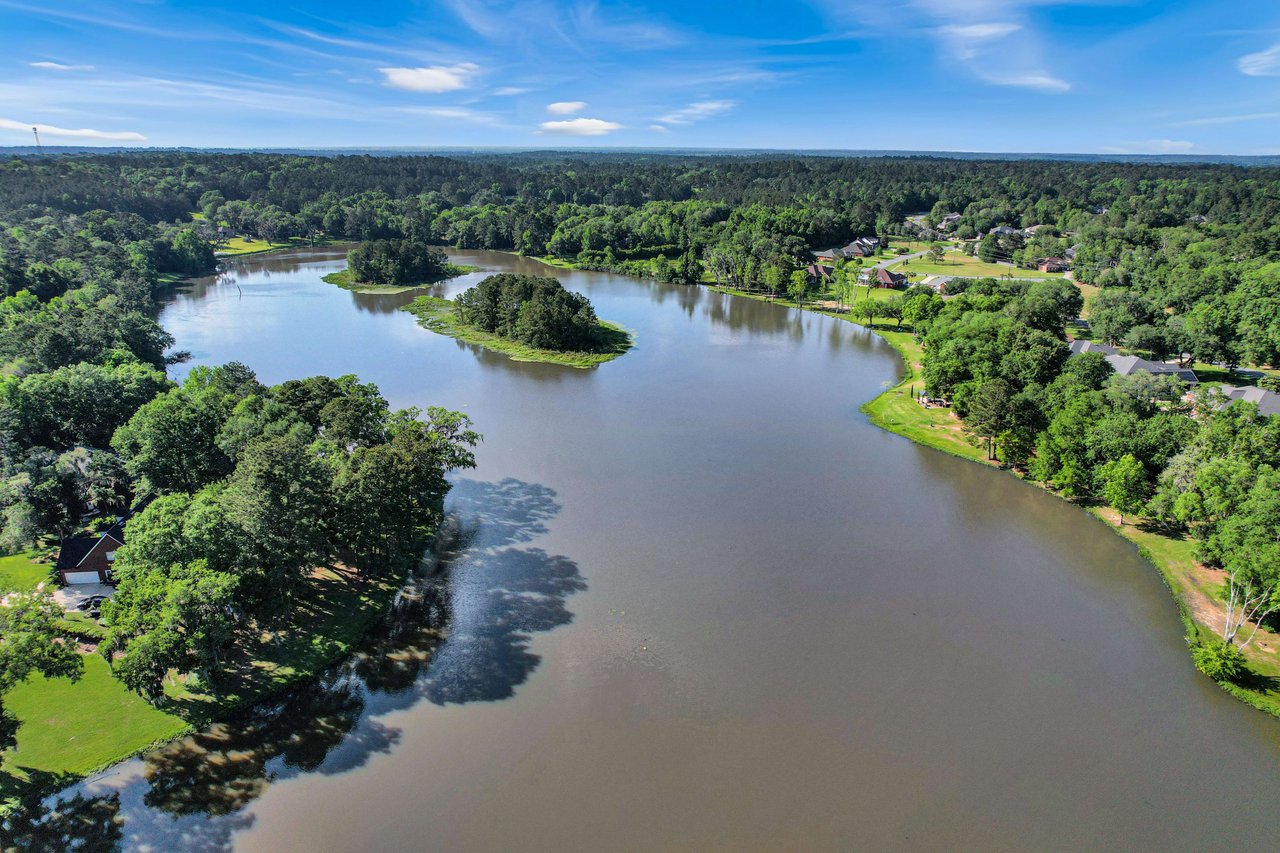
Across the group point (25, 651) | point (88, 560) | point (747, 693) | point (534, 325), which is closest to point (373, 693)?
point (25, 651)

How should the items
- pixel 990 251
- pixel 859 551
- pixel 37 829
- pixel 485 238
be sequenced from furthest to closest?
pixel 485 238 → pixel 990 251 → pixel 859 551 → pixel 37 829

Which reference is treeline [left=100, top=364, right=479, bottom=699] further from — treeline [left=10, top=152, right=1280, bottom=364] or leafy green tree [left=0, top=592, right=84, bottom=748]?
treeline [left=10, top=152, right=1280, bottom=364]

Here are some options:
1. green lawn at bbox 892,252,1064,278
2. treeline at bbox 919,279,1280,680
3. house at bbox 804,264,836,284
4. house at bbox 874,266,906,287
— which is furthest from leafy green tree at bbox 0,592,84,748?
green lawn at bbox 892,252,1064,278

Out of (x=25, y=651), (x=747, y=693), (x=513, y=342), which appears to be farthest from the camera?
(x=513, y=342)

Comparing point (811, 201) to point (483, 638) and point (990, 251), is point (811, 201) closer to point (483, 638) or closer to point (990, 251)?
point (990, 251)

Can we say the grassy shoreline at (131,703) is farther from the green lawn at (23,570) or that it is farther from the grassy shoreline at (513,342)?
the grassy shoreline at (513,342)

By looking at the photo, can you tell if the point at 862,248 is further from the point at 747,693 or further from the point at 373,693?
the point at 373,693

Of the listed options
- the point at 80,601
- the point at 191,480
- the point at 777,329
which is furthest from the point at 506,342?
the point at 80,601

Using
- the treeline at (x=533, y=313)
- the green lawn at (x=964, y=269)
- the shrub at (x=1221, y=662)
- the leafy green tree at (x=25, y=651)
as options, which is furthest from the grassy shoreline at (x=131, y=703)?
the green lawn at (x=964, y=269)
